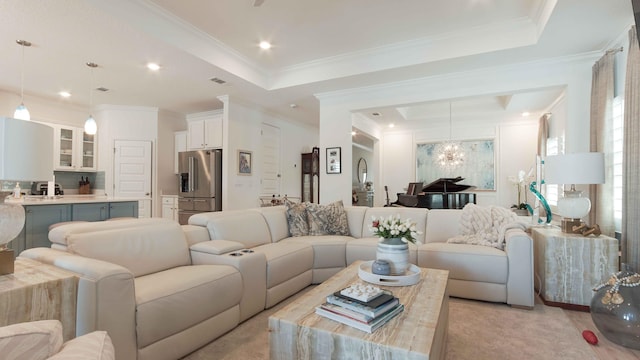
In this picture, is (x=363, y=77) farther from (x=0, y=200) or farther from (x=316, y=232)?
(x=0, y=200)

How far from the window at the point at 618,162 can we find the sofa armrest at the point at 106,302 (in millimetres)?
4093

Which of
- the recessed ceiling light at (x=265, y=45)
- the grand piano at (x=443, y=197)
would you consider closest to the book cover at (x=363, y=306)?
the recessed ceiling light at (x=265, y=45)

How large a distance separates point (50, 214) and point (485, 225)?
4.79 metres

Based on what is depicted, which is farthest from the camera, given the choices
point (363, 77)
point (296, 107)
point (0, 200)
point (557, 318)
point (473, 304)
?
point (296, 107)

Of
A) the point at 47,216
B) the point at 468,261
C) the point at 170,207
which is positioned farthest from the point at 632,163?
the point at 170,207

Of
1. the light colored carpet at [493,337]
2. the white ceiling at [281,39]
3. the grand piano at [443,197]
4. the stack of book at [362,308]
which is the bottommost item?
the light colored carpet at [493,337]

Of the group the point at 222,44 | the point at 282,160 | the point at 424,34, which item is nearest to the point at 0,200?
the point at 222,44

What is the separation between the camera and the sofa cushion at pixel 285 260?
2717 mm

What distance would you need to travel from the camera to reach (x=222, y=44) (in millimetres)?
3887

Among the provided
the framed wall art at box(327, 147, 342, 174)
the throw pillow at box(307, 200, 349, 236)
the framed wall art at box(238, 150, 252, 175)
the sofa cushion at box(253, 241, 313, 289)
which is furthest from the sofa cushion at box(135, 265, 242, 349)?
the framed wall art at box(238, 150, 252, 175)

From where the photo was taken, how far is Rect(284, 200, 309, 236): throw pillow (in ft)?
12.4

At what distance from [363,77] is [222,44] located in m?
1.89

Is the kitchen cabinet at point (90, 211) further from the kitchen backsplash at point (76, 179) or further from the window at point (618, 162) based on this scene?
the window at point (618, 162)

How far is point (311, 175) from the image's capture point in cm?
748
